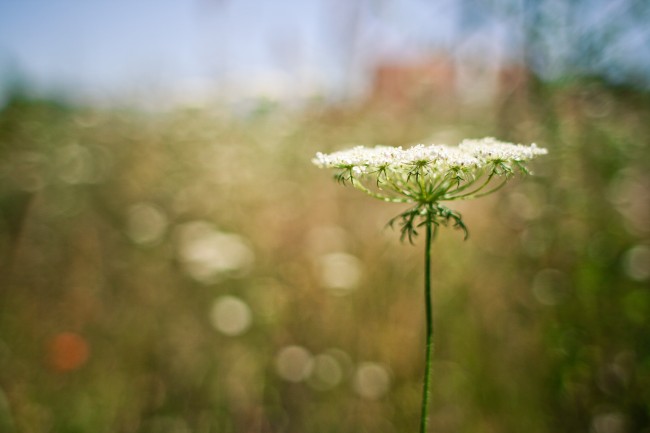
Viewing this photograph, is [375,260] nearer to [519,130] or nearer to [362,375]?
[362,375]

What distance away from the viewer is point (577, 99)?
2629mm

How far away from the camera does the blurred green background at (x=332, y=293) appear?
2352mm

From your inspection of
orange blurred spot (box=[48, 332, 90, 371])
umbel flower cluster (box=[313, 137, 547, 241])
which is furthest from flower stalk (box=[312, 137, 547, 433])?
orange blurred spot (box=[48, 332, 90, 371])

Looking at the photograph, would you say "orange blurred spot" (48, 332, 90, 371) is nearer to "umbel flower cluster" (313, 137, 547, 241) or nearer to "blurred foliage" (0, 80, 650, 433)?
"blurred foliage" (0, 80, 650, 433)

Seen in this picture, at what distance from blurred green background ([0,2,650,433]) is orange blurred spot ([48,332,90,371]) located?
0.01 meters

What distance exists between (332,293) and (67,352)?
175cm

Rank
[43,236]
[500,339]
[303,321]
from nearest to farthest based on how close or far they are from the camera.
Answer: [500,339] < [303,321] < [43,236]

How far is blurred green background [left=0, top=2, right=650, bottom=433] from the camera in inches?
92.6

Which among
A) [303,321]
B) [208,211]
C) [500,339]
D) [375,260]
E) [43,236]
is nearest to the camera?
[500,339]

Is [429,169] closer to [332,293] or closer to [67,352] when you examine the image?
[332,293]

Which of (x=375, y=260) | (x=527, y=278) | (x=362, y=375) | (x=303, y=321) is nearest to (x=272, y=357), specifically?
(x=303, y=321)

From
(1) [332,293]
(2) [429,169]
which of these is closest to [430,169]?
(2) [429,169]

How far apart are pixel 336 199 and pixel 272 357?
179 centimetres

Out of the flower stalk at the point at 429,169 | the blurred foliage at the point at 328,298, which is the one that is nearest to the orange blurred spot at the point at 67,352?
the blurred foliage at the point at 328,298
